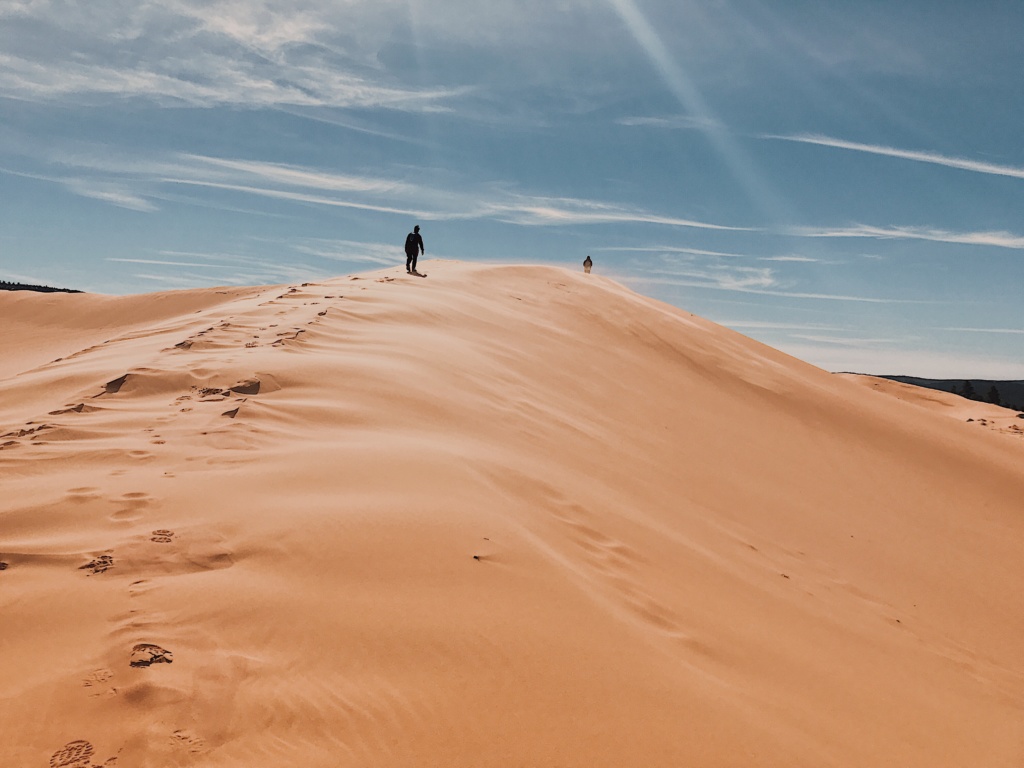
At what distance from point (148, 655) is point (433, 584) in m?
1.01

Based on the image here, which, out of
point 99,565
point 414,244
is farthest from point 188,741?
point 414,244

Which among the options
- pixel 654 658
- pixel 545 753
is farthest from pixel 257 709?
pixel 654 658

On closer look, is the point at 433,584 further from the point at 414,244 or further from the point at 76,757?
the point at 414,244

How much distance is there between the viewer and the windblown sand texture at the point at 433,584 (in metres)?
1.95

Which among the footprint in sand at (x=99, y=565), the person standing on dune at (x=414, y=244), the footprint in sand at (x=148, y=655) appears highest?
the person standing on dune at (x=414, y=244)

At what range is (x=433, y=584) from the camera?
267cm

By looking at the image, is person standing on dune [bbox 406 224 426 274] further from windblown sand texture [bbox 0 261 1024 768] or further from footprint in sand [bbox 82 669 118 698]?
footprint in sand [bbox 82 669 118 698]

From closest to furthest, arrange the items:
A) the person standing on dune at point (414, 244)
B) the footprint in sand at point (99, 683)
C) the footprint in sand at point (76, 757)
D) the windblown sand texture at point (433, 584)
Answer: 1. the footprint in sand at point (76, 757)
2. the footprint in sand at point (99, 683)
3. the windblown sand texture at point (433, 584)
4. the person standing on dune at point (414, 244)

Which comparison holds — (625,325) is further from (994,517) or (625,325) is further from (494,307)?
(994,517)

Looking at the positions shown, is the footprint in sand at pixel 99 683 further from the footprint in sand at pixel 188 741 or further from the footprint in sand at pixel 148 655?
the footprint in sand at pixel 188 741

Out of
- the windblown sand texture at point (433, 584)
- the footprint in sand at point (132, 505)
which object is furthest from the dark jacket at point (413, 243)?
the footprint in sand at point (132, 505)

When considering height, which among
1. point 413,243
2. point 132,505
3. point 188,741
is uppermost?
point 413,243

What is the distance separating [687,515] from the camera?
524 cm

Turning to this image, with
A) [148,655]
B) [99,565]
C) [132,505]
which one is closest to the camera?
[148,655]
